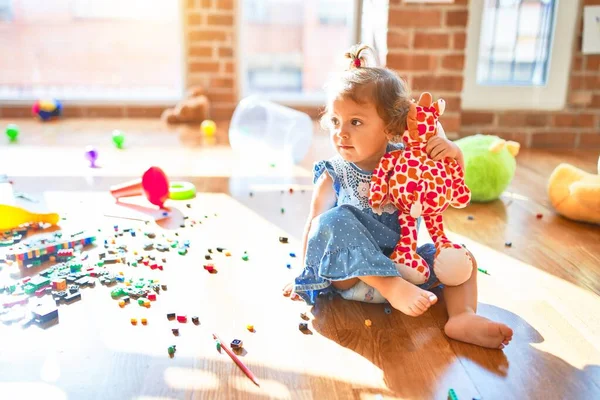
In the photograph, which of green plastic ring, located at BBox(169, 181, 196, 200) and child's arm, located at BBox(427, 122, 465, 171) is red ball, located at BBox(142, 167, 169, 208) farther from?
child's arm, located at BBox(427, 122, 465, 171)

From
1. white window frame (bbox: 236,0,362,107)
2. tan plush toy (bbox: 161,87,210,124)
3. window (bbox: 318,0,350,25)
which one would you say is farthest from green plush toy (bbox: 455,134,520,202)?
window (bbox: 318,0,350,25)

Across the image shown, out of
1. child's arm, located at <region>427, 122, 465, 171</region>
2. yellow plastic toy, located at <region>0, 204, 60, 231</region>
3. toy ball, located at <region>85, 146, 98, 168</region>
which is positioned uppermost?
child's arm, located at <region>427, 122, 465, 171</region>

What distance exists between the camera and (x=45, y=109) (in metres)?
3.14

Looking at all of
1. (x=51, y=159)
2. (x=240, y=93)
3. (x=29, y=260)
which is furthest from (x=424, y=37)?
(x=29, y=260)

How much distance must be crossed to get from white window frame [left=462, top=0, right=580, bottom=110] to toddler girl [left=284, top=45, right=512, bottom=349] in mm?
1658

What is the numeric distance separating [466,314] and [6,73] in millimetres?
3424

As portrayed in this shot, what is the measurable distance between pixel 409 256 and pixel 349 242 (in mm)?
127

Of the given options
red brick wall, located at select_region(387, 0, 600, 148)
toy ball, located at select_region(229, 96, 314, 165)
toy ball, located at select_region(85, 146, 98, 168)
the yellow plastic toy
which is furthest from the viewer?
red brick wall, located at select_region(387, 0, 600, 148)

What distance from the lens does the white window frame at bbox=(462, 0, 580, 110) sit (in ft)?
8.65

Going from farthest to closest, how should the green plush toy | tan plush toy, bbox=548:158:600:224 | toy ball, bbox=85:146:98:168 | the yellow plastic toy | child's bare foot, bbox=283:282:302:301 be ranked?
toy ball, bbox=85:146:98:168 → the green plush toy → tan plush toy, bbox=548:158:600:224 → the yellow plastic toy → child's bare foot, bbox=283:282:302:301

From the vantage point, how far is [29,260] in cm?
135

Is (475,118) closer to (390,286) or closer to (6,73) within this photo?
(390,286)

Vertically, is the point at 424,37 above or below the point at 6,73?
above

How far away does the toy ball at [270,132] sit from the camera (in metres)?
2.39
